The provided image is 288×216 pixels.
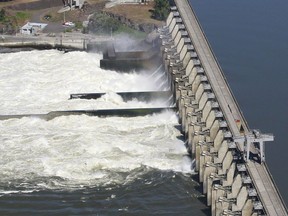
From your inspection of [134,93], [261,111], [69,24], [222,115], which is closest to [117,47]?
[69,24]

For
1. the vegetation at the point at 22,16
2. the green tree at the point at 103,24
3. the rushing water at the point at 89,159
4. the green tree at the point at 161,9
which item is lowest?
the rushing water at the point at 89,159

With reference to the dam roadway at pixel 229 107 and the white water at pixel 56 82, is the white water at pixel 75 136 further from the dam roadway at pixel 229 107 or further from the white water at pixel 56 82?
the dam roadway at pixel 229 107

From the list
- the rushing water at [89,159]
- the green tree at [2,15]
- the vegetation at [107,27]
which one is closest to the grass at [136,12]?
the vegetation at [107,27]

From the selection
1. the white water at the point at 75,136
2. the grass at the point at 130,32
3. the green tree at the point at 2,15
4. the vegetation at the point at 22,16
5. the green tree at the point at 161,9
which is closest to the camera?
the white water at the point at 75,136

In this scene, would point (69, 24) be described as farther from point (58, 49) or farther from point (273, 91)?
point (273, 91)

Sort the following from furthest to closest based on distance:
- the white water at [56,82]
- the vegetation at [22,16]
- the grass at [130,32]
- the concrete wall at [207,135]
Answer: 1. the vegetation at [22,16]
2. the grass at [130,32]
3. the white water at [56,82]
4. the concrete wall at [207,135]
